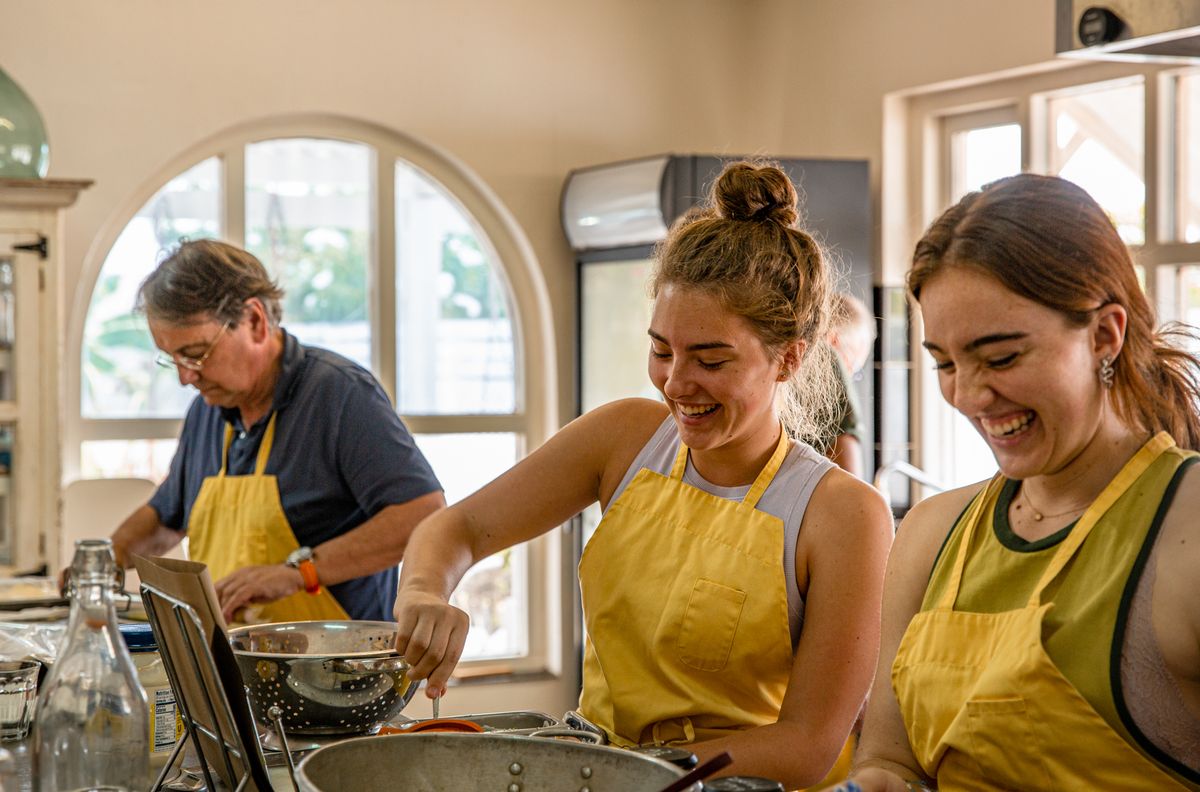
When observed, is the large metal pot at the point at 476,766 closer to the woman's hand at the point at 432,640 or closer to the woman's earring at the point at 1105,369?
the woman's hand at the point at 432,640

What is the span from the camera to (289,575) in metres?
2.32

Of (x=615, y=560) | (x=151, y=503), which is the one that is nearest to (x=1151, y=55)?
(x=615, y=560)

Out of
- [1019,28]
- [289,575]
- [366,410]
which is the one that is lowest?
[289,575]

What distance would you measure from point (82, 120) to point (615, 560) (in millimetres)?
2768

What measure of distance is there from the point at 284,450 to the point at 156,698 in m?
1.08

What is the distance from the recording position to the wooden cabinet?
3.37m

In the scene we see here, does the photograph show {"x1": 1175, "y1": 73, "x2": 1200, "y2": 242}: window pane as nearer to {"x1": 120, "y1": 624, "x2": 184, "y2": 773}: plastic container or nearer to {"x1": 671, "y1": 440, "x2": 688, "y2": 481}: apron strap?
{"x1": 671, "y1": 440, "x2": 688, "y2": 481}: apron strap

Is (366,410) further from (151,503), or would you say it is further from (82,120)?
(82,120)

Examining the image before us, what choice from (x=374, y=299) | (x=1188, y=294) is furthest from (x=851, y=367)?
(x=374, y=299)

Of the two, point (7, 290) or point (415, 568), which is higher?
point (7, 290)

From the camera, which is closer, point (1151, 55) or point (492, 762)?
point (492, 762)

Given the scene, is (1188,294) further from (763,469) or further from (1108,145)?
(763,469)

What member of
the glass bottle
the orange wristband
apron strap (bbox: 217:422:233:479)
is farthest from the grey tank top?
apron strap (bbox: 217:422:233:479)

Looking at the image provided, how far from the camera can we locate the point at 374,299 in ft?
14.9
